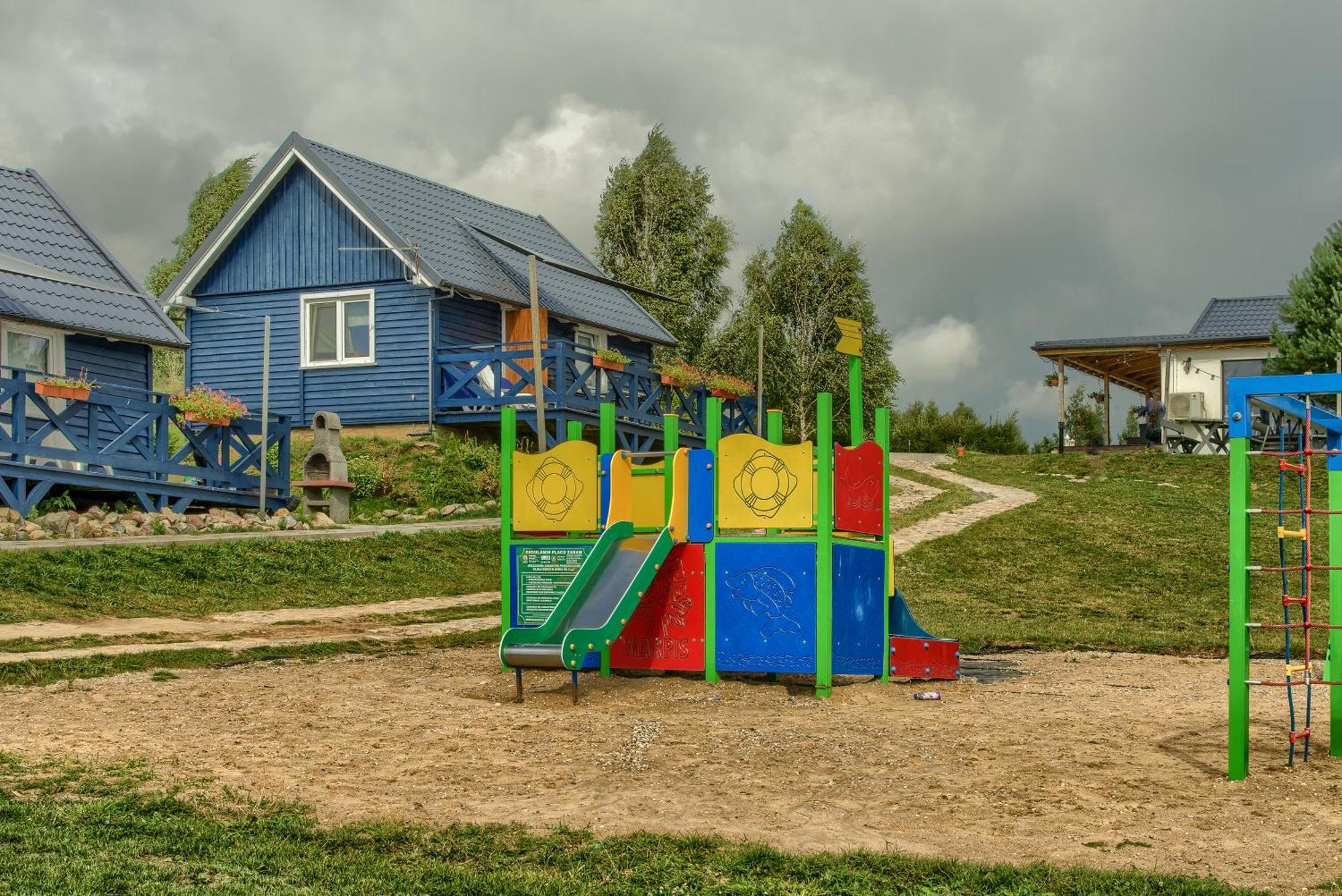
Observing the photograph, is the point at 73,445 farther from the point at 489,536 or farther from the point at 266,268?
the point at 266,268

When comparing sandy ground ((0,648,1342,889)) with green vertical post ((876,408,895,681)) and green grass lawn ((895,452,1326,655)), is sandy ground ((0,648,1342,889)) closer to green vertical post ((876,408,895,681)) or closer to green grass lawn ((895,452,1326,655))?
green vertical post ((876,408,895,681))

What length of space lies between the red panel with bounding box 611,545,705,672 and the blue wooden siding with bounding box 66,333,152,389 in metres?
14.3

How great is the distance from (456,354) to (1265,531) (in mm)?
14482

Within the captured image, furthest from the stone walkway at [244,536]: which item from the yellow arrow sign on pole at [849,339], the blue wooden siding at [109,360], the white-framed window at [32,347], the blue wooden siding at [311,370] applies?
the yellow arrow sign on pole at [849,339]

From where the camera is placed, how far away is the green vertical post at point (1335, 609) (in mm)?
7672

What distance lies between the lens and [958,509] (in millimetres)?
25516

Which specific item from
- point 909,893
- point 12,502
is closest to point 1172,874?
point 909,893

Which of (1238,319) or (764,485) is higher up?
(1238,319)

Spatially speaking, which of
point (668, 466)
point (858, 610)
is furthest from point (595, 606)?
point (858, 610)

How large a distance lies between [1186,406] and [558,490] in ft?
80.1

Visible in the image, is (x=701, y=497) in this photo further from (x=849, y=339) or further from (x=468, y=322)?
(x=468, y=322)

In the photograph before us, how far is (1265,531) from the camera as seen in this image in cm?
2386

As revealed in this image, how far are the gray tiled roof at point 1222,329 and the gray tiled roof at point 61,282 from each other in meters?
20.9

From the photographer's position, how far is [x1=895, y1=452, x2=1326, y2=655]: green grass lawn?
629 inches
